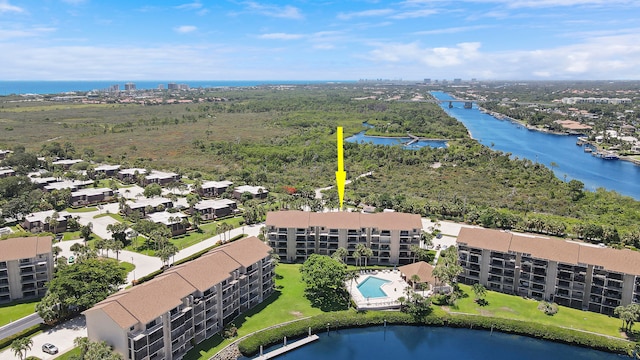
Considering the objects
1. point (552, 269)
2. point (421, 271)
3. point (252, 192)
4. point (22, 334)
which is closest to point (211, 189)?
point (252, 192)

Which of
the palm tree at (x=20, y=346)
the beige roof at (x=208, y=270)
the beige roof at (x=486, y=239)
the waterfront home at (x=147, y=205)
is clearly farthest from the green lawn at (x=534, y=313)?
the waterfront home at (x=147, y=205)

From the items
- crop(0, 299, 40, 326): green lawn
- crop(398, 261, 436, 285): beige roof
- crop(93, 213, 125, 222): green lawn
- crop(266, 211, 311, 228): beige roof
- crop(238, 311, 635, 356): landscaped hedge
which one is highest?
crop(266, 211, 311, 228): beige roof

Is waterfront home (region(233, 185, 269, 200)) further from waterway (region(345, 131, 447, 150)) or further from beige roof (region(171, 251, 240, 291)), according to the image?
waterway (region(345, 131, 447, 150))

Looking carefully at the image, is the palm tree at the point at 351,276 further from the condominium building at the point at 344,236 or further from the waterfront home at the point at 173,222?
the waterfront home at the point at 173,222

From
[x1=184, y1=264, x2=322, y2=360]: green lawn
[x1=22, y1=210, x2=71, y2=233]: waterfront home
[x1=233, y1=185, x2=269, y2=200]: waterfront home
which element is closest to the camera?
[x1=184, y1=264, x2=322, y2=360]: green lawn

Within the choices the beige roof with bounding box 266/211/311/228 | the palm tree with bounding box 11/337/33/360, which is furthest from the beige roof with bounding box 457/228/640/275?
the palm tree with bounding box 11/337/33/360

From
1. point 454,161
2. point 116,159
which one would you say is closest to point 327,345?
point 454,161

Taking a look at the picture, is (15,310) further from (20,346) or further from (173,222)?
(173,222)

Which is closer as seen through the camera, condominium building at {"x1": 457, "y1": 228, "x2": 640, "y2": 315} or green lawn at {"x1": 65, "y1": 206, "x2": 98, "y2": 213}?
condominium building at {"x1": 457, "y1": 228, "x2": 640, "y2": 315}
